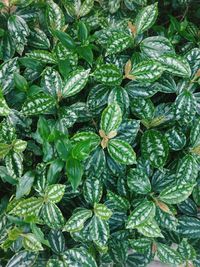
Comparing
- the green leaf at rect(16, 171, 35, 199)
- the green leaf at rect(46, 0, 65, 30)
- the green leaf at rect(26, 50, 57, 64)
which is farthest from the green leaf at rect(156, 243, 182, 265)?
the green leaf at rect(46, 0, 65, 30)

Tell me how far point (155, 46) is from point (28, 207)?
0.69 meters

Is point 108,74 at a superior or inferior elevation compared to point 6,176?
superior

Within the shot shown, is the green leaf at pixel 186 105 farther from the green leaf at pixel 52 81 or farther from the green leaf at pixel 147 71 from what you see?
the green leaf at pixel 52 81

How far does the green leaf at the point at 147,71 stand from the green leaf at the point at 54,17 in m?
0.34

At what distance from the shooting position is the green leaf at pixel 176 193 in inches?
49.5

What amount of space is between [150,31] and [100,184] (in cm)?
75

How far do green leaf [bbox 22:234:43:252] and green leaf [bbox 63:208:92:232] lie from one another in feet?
0.31

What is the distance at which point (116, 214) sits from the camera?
4.48 ft

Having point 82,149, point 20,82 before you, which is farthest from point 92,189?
point 20,82

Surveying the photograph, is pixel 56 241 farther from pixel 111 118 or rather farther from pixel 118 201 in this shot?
pixel 111 118

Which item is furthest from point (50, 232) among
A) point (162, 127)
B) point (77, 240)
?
point (162, 127)

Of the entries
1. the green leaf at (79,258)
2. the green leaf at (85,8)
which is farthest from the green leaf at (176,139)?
the green leaf at (85,8)

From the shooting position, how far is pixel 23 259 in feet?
4.30

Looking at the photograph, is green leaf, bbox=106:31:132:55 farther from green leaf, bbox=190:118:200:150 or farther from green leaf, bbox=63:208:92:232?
green leaf, bbox=63:208:92:232
